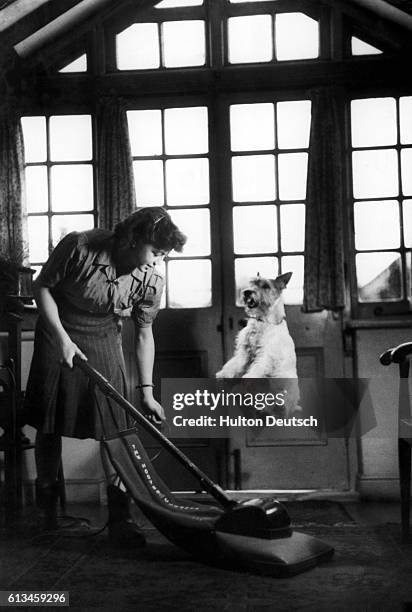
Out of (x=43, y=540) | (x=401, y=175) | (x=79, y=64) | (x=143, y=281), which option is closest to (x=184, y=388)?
(x=143, y=281)

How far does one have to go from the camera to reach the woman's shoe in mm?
1864

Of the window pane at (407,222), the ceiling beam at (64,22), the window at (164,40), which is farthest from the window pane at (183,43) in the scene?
the window pane at (407,222)

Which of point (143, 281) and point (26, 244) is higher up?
point (26, 244)

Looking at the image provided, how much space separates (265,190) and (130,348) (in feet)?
2.19

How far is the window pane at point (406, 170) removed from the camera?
75.2 inches

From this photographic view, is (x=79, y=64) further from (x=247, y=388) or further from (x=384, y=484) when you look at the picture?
(x=384, y=484)

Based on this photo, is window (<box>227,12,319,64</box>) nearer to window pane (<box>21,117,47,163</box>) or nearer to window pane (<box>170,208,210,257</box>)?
window pane (<box>170,208,210,257</box>)

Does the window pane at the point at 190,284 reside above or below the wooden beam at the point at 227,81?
below

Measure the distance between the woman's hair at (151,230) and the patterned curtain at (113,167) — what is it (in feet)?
0.16

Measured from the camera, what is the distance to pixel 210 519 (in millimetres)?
1776

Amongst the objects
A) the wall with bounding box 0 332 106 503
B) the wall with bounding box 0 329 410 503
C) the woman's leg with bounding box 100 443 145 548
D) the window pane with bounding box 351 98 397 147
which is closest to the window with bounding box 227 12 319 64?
the window pane with bounding box 351 98 397 147

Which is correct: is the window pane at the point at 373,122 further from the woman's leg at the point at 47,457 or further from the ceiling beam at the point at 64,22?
the woman's leg at the point at 47,457

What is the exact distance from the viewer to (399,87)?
1.90 meters

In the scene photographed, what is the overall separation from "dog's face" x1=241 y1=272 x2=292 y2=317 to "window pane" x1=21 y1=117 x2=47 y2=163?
79cm
